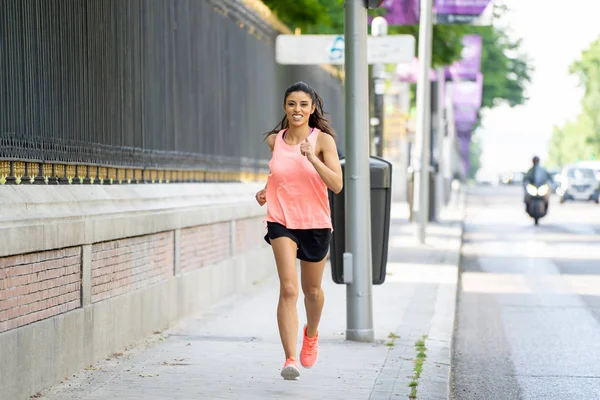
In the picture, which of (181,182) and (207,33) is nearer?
(181,182)

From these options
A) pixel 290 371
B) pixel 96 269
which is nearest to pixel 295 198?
pixel 290 371

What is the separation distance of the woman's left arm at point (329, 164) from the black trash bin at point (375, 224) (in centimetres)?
273

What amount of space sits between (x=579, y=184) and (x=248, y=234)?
44086mm

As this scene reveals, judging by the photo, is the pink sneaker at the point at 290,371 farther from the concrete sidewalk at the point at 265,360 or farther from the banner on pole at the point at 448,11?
the banner on pole at the point at 448,11

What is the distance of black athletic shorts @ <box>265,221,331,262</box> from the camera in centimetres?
855

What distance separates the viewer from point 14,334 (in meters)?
7.60

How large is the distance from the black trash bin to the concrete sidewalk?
0.52 m

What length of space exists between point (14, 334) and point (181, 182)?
614cm

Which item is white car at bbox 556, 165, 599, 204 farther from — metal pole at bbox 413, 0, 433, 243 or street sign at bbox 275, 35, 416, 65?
street sign at bbox 275, 35, 416, 65

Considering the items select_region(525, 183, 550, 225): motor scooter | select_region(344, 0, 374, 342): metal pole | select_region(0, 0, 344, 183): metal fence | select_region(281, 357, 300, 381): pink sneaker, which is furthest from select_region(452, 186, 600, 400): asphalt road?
select_region(525, 183, 550, 225): motor scooter

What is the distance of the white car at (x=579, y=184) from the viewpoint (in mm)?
59000

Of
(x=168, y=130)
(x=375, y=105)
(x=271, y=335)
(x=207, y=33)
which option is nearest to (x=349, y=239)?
(x=271, y=335)

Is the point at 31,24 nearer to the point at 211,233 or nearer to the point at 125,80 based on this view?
the point at 125,80

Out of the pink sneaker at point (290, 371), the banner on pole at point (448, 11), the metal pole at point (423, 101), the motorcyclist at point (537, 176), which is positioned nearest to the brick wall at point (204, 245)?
the pink sneaker at point (290, 371)
